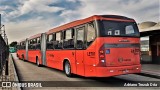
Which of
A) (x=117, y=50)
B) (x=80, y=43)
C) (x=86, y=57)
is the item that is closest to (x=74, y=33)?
(x=80, y=43)

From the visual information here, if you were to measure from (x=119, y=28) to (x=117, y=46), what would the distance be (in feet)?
2.77

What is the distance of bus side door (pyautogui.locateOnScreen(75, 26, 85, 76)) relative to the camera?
1166 cm

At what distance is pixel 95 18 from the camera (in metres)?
10.8

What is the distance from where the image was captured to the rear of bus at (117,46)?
1032cm

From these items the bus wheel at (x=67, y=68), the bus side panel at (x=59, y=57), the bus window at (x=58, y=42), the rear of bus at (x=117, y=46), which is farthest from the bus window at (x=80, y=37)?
the bus window at (x=58, y=42)

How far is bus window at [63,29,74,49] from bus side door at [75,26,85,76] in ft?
2.25

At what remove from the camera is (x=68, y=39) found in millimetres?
13523

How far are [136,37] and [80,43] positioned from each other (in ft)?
8.16

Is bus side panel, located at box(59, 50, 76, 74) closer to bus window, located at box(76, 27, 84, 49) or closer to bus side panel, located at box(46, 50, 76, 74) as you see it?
bus side panel, located at box(46, 50, 76, 74)

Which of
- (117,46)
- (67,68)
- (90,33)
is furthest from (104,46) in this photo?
(67,68)

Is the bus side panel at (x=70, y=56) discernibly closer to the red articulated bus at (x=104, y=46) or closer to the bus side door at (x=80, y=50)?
the red articulated bus at (x=104, y=46)

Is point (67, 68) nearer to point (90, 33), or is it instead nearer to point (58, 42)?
point (58, 42)

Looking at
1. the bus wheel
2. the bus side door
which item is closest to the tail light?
the bus side door

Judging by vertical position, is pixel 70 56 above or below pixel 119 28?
below
